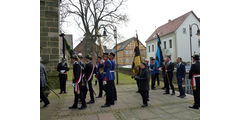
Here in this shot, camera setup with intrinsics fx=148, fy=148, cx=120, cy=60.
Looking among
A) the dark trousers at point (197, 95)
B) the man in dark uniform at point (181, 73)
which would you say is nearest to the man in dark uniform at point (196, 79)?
the dark trousers at point (197, 95)

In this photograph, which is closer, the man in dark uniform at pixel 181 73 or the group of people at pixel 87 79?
the group of people at pixel 87 79

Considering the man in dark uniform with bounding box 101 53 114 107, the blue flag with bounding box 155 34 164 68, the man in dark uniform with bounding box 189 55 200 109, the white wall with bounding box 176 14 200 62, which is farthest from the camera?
the white wall with bounding box 176 14 200 62

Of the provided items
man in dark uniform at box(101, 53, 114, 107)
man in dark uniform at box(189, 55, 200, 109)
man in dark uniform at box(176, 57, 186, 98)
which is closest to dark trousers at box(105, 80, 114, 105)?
man in dark uniform at box(101, 53, 114, 107)

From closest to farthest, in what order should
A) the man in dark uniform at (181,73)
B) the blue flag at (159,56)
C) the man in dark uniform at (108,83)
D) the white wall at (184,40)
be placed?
1. the man in dark uniform at (108,83)
2. the man in dark uniform at (181,73)
3. the blue flag at (159,56)
4. the white wall at (184,40)

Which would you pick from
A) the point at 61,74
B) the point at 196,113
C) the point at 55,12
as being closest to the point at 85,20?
the point at 55,12

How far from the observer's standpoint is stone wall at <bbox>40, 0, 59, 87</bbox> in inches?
315

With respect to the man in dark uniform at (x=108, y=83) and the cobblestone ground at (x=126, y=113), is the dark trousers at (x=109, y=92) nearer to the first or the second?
the man in dark uniform at (x=108, y=83)

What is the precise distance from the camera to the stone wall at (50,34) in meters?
8.01

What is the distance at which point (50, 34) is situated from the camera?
813 centimetres

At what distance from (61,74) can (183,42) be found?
26.1 metres

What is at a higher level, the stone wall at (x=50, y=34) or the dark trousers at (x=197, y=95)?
the stone wall at (x=50, y=34)

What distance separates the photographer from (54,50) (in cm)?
820

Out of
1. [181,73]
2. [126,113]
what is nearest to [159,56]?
[181,73]

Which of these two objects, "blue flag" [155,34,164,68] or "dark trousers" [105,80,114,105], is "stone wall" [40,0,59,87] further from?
"blue flag" [155,34,164,68]
